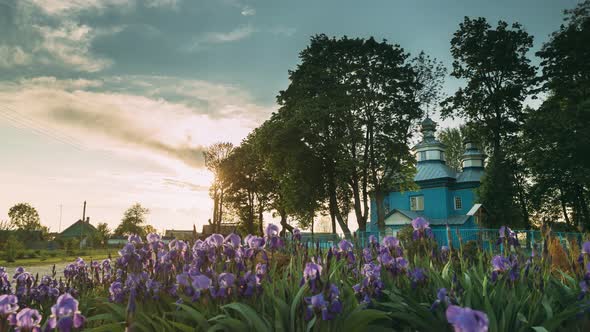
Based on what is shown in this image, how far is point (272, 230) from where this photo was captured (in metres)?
4.25

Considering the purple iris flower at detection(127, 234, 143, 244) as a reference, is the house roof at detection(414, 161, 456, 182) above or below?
above

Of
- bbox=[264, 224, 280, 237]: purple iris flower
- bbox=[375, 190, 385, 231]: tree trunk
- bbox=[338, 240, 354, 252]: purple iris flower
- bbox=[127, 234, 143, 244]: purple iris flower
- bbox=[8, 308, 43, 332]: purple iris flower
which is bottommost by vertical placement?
bbox=[8, 308, 43, 332]: purple iris flower

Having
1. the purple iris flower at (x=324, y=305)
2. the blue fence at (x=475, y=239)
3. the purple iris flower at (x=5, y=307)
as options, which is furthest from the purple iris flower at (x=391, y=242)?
the purple iris flower at (x=5, y=307)

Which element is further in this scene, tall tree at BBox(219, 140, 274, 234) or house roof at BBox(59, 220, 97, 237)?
house roof at BBox(59, 220, 97, 237)

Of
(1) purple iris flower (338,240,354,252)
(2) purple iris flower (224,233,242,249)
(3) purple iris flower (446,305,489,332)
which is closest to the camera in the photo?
(3) purple iris flower (446,305,489,332)

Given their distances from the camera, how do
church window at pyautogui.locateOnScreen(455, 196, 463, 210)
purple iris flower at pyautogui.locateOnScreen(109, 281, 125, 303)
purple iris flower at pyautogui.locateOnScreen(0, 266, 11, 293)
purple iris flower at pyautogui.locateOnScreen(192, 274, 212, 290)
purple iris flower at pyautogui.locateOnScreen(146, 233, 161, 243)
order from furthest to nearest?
1. church window at pyautogui.locateOnScreen(455, 196, 463, 210)
2. purple iris flower at pyautogui.locateOnScreen(146, 233, 161, 243)
3. purple iris flower at pyautogui.locateOnScreen(0, 266, 11, 293)
4. purple iris flower at pyautogui.locateOnScreen(109, 281, 125, 303)
5. purple iris flower at pyautogui.locateOnScreen(192, 274, 212, 290)

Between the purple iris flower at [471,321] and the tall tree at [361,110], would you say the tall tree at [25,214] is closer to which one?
the tall tree at [361,110]

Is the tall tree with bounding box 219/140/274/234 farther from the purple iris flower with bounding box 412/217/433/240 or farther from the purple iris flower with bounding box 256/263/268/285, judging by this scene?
the purple iris flower with bounding box 256/263/268/285

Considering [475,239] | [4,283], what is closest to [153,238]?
[4,283]

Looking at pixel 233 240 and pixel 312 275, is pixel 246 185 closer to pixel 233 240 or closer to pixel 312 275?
pixel 233 240

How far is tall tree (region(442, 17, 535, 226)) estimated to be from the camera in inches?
1148

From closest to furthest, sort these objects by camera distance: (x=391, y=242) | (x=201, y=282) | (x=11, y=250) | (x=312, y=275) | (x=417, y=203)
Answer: (x=312, y=275) < (x=201, y=282) < (x=391, y=242) < (x=11, y=250) < (x=417, y=203)

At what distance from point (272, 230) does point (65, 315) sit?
2.14 meters

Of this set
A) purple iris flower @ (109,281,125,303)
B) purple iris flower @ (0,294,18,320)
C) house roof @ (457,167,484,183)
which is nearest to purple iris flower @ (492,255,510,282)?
purple iris flower @ (109,281,125,303)
